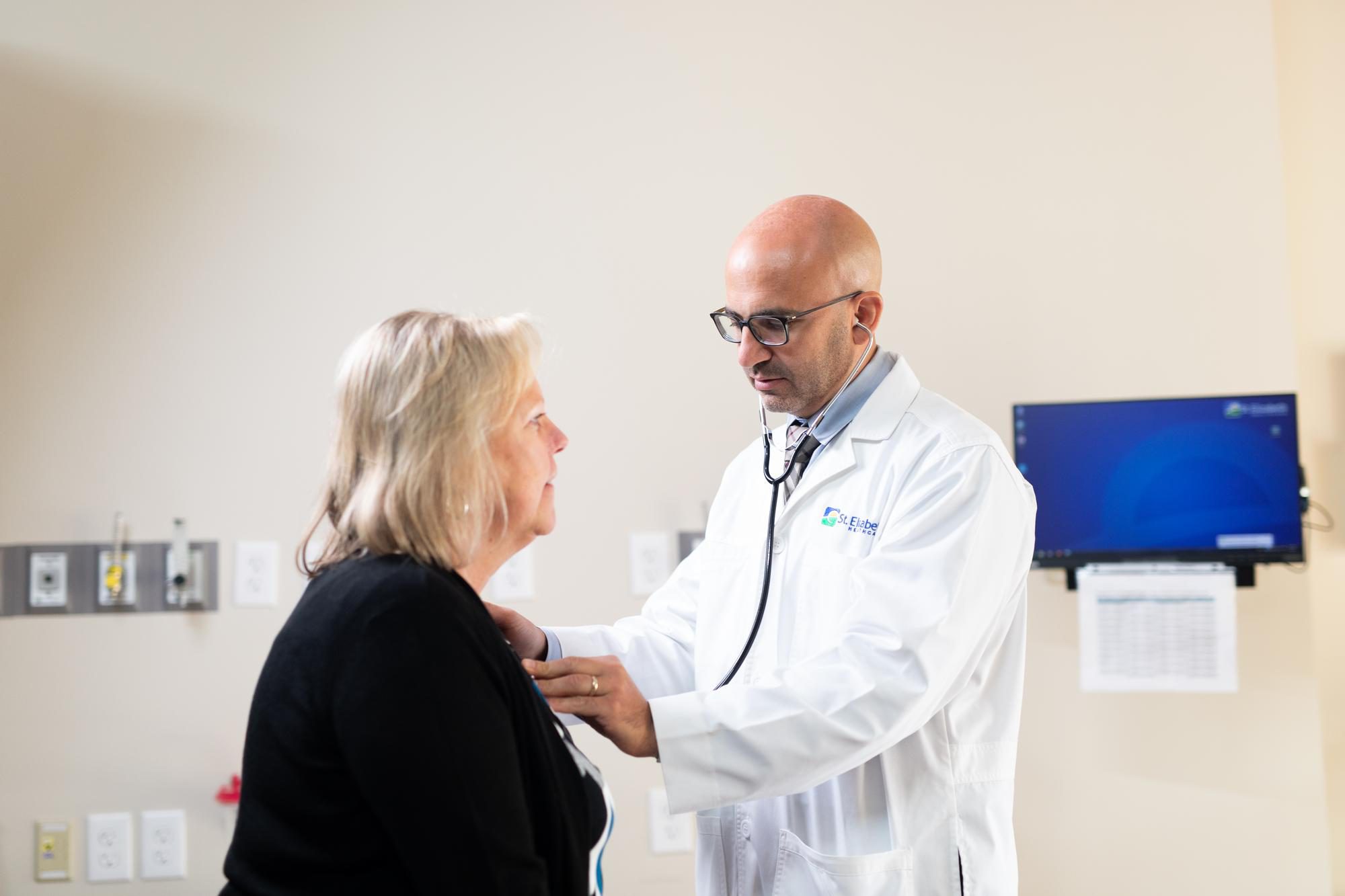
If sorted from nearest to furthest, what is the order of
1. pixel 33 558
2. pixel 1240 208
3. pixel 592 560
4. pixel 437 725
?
1. pixel 437 725
2. pixel 33 558
3. pixel 592 560
4. pixel 1240 208

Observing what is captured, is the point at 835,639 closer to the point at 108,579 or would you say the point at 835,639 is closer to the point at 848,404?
the point at 848,404

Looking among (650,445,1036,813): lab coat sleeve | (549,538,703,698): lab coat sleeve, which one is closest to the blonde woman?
(650,445,1036,813): lab coat sleeve

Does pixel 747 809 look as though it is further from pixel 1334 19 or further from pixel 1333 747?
pixel 1334 19

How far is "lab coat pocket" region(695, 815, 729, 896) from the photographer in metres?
1.53

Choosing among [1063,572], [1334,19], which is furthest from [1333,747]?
[1334,19]

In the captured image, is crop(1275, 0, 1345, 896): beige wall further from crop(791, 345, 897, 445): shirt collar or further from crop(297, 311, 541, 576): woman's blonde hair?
crop(297, 311, 541, 576): woman's blonde hair

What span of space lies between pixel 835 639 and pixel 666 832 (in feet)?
3.50

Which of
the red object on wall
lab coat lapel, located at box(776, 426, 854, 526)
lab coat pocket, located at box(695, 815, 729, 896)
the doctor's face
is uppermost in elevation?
the doctor's face

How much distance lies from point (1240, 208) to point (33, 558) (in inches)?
105

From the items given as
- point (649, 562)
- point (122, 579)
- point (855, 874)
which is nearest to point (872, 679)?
point (855, 874)

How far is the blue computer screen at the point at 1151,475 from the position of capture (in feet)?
7.52

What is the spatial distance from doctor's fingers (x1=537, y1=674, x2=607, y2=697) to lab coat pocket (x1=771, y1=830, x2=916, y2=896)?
0.40m

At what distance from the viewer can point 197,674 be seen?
2203 millimetres

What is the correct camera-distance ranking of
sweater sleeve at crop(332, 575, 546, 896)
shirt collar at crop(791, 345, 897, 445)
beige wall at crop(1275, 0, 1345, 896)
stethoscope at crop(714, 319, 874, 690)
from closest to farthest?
sweater sleeve at crop(332, 575, 546, 896) → stethoscope at crop(714, 319, 874, 690) → shirt collar at crop(791, 345, 897, 445) → beige wall at crop(1275, 0, 1345, 896)
